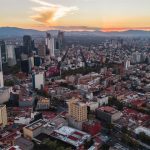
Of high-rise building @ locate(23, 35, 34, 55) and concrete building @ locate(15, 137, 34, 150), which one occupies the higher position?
high-rise building @ locate(23, 35, 34, 55)

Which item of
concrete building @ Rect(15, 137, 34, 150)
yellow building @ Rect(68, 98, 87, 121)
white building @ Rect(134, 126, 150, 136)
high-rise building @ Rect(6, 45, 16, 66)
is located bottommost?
white building @ Rect(134, 126, 150, 136)

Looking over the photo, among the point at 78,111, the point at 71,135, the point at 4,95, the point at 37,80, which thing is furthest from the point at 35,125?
the point at 37,80

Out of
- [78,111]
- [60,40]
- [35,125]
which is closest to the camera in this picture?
[35,125]

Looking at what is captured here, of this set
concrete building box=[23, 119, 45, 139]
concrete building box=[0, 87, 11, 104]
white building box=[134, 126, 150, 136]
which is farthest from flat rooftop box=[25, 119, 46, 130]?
concrete building box=[0, 87, 11, 104]

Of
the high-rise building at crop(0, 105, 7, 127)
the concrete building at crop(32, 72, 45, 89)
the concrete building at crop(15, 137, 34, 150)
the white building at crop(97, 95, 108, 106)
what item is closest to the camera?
the concrete building at crop(15, 137, 34, 150)

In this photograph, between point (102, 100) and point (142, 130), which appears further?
point (102, 100)

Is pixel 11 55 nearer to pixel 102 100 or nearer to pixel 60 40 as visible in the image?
pixel 60 40

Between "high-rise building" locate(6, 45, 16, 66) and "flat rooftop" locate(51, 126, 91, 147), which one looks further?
"high-rise building" locate(6, 45, 16, 66)

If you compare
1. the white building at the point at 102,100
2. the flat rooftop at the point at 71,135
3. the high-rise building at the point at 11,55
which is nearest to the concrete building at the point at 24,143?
the flat rooftop at the point at 71,135

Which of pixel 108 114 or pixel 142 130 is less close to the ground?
pixel 108 114

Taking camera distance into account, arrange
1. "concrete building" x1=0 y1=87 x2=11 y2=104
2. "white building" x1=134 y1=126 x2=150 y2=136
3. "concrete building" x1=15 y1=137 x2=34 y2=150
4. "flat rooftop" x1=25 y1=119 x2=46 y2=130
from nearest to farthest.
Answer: "concrete building" x1=15 y1=137 x2=34 y2=150
"flat rooftop" x1=25 y1=119 x2=46 y2=130
"white building" x1=134 y1=126 x2=150 y2=136
"concrete building" x1=0 y1=87 x2=11 y2=104

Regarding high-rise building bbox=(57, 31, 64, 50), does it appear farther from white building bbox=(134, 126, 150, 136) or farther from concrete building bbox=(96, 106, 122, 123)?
white building bbox=(134, 126, 150, 136)
